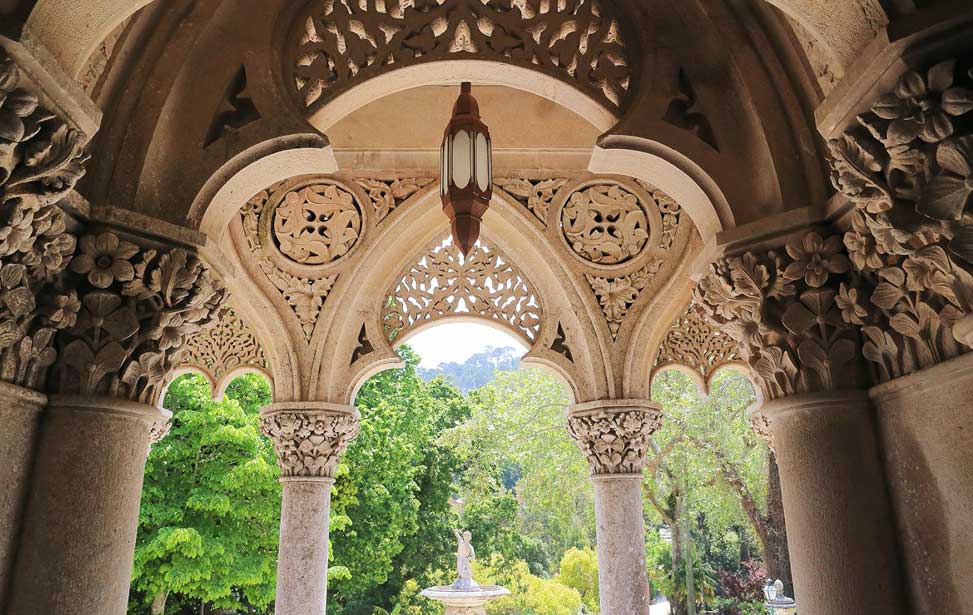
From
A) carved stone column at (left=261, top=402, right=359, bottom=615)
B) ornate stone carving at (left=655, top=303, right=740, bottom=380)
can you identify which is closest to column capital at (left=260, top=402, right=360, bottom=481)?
carved stone column at (left=261, top=402, right=359, bottom=615)

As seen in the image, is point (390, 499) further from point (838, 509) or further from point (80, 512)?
point (838, 509)

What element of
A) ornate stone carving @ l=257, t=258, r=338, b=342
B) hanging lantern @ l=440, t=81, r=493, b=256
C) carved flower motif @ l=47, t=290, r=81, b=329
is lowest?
carved flower motif @ l=47, t=290, r=81, b=329

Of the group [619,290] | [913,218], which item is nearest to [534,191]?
[619,290]

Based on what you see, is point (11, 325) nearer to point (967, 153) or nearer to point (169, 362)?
point (169, 362)

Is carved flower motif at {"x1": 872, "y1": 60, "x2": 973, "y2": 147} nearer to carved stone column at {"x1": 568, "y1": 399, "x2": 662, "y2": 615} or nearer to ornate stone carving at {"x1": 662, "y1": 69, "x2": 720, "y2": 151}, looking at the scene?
ornate stone carving at {"x1": 662, "y1": 69, "x2": 720, "y2": 151}

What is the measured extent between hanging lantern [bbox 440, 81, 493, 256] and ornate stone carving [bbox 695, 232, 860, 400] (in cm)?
103

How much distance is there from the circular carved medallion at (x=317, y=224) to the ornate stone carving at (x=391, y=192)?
0.49 feet

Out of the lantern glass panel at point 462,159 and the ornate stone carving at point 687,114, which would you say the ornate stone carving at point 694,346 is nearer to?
the ornate stone carving at point 687,114

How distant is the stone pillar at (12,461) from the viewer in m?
2.13

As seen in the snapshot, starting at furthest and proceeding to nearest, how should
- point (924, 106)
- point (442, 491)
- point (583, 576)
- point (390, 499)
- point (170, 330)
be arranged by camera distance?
point (442, 491) < point (583, 576) < point (390, 499) < point (170, 330) < point (924, 106)

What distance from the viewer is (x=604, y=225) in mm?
5652

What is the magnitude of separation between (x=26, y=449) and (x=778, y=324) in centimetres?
267

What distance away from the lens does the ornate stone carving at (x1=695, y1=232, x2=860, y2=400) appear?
2479mm

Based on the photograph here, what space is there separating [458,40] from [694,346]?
3979 millimetres
